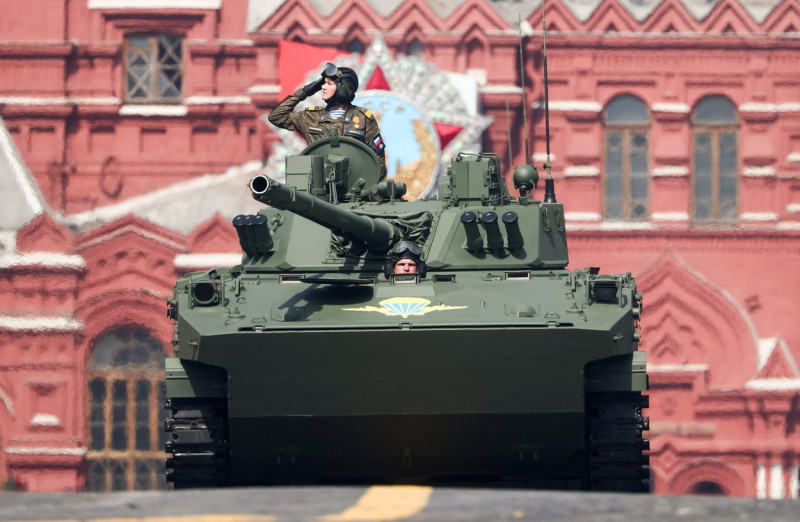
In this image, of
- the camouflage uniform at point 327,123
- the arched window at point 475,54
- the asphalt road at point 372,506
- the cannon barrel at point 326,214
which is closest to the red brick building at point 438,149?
the arched window at point 475,54

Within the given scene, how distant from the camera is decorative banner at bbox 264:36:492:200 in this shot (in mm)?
29500

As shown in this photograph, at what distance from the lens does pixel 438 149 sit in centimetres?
2953

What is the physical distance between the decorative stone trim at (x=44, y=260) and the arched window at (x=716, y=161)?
31.0ft

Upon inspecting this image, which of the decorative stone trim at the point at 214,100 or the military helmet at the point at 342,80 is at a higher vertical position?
the decorative stone trim at the point at 214,100

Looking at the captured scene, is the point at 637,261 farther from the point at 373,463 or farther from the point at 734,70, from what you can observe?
the point at 373,463

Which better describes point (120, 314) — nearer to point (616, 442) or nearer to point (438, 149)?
point (438, 149)

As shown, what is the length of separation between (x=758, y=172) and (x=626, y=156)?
2022mm

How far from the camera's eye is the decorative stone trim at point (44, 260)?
29.8 meters

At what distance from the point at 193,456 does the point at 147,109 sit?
16.3 metres

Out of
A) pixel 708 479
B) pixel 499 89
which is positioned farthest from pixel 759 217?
pixel 499 89

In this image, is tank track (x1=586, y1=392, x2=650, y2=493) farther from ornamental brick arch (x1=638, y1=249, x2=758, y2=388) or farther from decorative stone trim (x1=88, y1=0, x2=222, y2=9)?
decorative stone trim (x1=88, y1=0, x2=222, y2=9)

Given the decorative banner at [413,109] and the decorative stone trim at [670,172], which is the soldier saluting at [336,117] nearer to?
the decorative banner at [413,109]

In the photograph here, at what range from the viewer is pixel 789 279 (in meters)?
30.4

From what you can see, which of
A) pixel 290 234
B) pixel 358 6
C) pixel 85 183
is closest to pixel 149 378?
pixel 85 183
